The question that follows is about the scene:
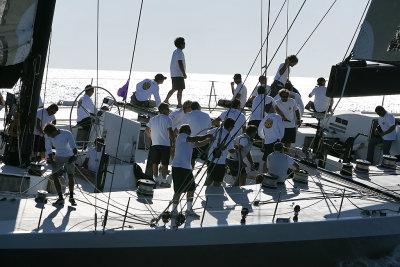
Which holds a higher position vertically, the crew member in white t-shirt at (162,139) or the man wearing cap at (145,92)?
the man wearing cap at (145,92)

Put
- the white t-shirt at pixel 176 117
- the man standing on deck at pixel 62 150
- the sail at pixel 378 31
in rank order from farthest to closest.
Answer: the white t-shirt at pixel 176 117
the sail at pixel 378 31
the man standing on deck at pixel 62 150

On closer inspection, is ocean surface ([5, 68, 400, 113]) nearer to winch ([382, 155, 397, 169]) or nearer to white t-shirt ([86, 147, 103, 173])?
white t-shirt ([86, 147, 103, 173])

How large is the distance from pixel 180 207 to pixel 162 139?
166cm

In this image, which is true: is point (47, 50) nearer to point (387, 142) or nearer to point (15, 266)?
point (15, 266)

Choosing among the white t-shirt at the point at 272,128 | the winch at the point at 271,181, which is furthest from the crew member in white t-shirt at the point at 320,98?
the winch at the point at 271,181

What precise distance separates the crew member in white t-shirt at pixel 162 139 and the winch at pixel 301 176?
1640 millimetres

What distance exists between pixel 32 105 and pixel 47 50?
697mm

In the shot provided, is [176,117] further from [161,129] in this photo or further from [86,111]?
[86,111]

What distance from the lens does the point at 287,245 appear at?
7.53 metres

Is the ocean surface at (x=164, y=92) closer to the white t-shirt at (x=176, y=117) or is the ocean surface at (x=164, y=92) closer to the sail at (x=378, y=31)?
the white t-shirt at (x=176, y=117)

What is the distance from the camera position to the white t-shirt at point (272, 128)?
31.5 feet

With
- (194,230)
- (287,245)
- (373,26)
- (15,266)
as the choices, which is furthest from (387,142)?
(15,266)

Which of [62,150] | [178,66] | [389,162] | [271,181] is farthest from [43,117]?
[389,162]

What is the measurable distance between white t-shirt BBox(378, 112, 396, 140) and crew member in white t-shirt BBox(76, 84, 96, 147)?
4.48m
